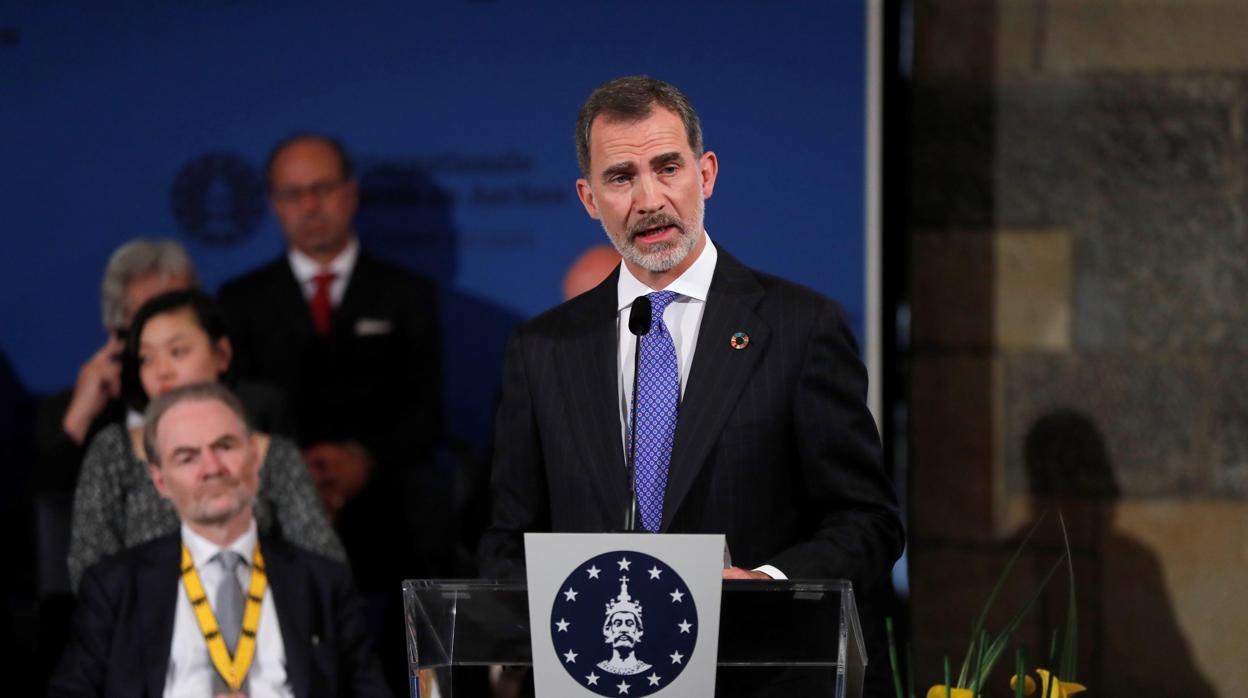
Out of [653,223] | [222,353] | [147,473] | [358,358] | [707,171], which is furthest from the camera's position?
[358,358]

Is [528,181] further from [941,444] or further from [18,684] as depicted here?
[18,684]

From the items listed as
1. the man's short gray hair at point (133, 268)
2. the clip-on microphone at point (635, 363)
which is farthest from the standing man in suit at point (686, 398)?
the man's short gray hair at point (133, 268)

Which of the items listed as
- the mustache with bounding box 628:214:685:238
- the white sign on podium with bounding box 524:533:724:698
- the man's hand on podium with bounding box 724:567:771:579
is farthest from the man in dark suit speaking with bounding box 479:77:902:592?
the white sign on podium with bounding box 524:533:724:698

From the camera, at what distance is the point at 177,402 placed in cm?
361

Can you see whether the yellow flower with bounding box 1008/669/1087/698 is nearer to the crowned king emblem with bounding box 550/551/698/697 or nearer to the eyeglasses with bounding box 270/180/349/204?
the crowned king emblem with bounding box 550/551/698/697

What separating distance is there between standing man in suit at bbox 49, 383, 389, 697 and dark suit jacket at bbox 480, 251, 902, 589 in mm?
1409

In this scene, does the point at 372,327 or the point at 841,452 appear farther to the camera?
the point at 372,327

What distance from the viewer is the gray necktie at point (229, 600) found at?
3.41 metres

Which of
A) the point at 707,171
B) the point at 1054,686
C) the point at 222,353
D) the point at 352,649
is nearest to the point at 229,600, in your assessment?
the point at 352,649

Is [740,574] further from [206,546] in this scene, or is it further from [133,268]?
[133,268]

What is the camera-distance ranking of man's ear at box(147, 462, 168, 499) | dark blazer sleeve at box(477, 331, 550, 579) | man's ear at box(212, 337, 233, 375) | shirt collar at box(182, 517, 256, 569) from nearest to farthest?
dark blazer sleeve at box(477, 331, 550, 579) → shirt collar at box(182, 517, 256, 569) → man's ear at box(147, 462, 168, 499) → man's ear at box(212, 337, 233, 375)

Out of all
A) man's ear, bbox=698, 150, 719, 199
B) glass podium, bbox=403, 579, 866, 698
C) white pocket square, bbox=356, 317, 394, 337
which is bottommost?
glass podium, bbox=403, 579, 866, 698

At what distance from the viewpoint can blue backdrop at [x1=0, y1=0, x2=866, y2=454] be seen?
4.51 metres

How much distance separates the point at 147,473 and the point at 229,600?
70cm
